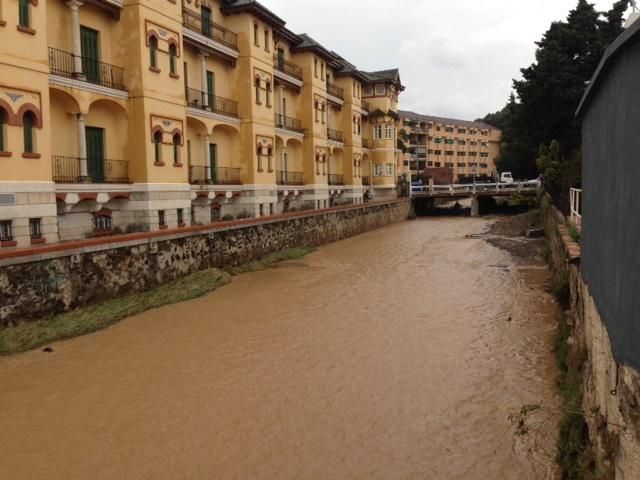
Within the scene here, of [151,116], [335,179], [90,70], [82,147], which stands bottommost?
[335,179]

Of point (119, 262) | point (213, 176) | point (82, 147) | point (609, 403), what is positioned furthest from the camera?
point (213, 176)

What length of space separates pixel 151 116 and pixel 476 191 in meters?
38.1

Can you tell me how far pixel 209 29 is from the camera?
26625 millimetres

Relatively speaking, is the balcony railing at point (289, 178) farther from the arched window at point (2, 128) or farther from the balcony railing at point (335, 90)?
the arched window at point (2, 128)

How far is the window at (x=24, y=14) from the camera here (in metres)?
15.2

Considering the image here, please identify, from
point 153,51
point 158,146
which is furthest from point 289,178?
point 153,51

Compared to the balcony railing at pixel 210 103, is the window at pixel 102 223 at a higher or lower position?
lower

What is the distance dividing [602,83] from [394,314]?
1033 cm

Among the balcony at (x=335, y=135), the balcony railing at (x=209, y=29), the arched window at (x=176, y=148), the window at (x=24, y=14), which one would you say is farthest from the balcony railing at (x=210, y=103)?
the balcony at (x=335, y=135)

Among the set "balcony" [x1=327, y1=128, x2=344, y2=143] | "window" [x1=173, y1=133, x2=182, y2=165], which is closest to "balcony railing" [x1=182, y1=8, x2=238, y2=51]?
"window" [x1=173, y1=133, x2=182, y2=165]

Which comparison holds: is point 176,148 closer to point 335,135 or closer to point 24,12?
point 24,12

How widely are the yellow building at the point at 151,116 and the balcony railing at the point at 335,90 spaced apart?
10.1 ft

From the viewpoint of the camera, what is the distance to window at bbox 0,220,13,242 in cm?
1488

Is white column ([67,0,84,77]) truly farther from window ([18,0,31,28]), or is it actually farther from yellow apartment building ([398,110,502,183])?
yellow apartment building ([398,110,502,183])
